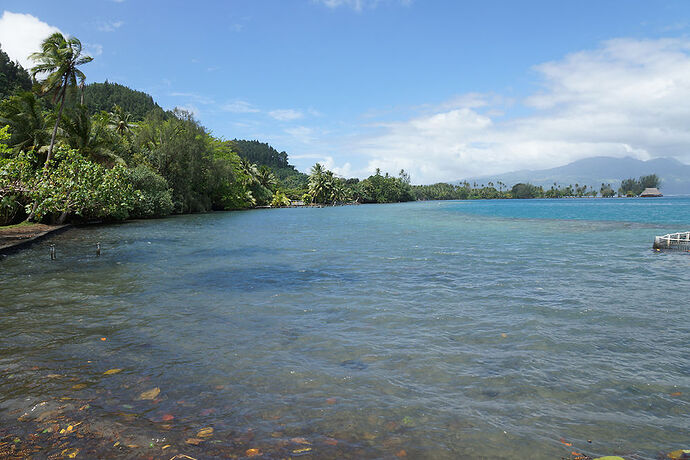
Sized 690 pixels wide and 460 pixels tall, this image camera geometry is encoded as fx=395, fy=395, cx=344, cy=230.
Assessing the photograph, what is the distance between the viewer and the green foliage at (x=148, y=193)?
4750 cm

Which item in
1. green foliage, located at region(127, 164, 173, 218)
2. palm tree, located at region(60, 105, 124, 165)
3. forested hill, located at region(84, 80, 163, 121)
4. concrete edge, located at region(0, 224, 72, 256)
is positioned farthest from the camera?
forested hill, located at region(84, 80, 163, 121)

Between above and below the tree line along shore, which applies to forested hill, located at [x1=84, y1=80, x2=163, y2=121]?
above

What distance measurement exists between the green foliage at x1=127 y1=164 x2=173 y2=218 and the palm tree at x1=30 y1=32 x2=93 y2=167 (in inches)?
554

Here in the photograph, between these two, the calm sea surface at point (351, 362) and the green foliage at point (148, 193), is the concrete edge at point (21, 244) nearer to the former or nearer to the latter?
the calm sea surface at point (351, 362)

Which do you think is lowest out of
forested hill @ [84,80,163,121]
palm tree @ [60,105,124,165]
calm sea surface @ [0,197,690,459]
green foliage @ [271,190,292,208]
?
calm sea surface @ [0,197,690,459]

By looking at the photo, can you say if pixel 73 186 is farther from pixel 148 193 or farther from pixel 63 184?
pixel 148 193

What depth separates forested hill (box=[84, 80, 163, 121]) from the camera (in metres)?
131

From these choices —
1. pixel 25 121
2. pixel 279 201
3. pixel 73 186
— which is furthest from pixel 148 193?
pixel 279 201

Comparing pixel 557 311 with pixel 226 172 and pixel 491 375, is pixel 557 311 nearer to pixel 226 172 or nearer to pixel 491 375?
pixel 491 375

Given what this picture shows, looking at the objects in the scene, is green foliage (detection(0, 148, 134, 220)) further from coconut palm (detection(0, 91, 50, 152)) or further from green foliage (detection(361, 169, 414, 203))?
green foliage (detection(361, 169, 414, 203))

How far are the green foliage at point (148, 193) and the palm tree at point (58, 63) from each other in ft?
46.1

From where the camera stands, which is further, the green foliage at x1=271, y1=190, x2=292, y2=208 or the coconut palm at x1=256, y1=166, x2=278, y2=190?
the coconut palm at x1=256, y1=166, x2=278, y2=190

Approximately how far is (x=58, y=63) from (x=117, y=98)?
418ft

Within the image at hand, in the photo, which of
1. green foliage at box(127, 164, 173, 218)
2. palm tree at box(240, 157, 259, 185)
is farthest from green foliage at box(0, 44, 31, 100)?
green foliage at box(127, 164, 173, 218)
